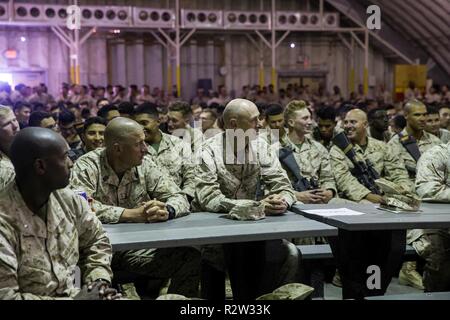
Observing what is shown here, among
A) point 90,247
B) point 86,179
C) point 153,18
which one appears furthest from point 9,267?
point 153,18

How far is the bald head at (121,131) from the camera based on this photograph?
4402mm

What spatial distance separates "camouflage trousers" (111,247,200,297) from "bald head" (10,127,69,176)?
172cm

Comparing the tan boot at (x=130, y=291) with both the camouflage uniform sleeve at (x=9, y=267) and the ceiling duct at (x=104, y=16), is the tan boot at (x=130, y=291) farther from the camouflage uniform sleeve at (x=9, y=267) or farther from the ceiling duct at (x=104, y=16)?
the ceiling duct at (x=104, y=16)

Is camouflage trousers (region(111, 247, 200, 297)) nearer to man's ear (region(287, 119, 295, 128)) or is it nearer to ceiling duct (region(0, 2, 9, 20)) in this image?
man's ear (region(287, 119, 295, 128))

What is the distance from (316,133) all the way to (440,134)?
1.52 meters

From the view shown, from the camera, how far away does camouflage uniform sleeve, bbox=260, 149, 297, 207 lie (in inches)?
196

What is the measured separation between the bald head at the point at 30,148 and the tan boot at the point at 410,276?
3.81 m

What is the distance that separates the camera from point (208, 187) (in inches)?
189

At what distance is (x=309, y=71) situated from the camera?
70.8 feet

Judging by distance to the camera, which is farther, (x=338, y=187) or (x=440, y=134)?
(x=440, y=134)

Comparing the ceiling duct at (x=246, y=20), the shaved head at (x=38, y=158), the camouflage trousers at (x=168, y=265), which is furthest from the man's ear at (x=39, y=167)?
the ceiling duct at (x=246, y=20)
